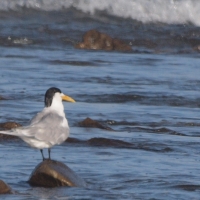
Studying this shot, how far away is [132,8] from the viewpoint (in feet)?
60.5

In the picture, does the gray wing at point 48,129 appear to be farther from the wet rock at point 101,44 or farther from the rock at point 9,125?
the wet rock at point 101,44

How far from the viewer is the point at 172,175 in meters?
6.69

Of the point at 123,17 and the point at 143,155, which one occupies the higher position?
the point at 123,17

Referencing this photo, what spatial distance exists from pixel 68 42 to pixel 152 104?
222 inches

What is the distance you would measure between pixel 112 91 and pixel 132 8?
8.11 meters

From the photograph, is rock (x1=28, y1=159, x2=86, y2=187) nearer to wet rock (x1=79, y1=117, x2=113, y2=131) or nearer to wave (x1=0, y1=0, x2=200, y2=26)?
wet rock (x1=79, y1=117, x2=113, y2=131)

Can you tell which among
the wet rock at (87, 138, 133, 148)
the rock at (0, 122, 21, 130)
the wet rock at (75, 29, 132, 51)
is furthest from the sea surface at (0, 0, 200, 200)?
the rock at (0, 122, 21, 130)

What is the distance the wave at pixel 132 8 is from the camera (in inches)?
714

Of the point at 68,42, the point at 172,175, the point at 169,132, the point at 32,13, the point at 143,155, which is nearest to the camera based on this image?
the point at 172,175

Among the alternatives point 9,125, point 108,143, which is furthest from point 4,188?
point 9,125

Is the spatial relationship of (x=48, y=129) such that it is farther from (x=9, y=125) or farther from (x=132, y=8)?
(x=132, y=8)

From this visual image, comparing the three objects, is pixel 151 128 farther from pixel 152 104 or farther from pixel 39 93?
pixel 39 93

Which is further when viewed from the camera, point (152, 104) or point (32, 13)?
point (32, 13)

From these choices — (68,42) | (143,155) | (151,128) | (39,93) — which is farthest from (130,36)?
(143,155)
